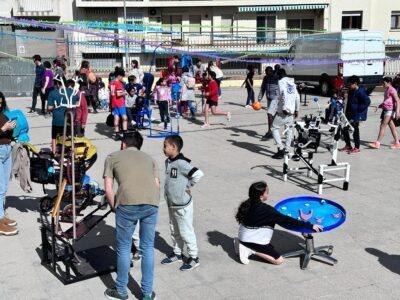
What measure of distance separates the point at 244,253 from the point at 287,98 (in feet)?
15.7

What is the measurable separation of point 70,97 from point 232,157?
143 inches

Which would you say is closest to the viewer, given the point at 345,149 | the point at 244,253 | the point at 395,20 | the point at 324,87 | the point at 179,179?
the point at 179,179

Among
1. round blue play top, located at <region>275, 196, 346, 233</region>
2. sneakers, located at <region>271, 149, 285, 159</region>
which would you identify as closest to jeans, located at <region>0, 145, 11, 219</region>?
round blue play top, located at <region>275, 196, 346, 233</region>

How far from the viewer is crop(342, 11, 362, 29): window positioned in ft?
120

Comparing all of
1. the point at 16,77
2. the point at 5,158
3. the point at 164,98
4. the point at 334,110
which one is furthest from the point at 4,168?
the point at 16,77

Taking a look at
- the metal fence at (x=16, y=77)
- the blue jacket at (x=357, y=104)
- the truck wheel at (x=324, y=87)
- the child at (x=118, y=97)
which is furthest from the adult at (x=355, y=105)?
the metal fence at (x=16, y=77)

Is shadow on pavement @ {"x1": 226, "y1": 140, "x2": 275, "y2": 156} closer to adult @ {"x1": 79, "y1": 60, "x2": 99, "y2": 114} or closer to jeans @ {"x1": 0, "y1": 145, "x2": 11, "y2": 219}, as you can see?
jeans @ {"x1": 0, "y1": 145, "x2": 11, "y2": 219}

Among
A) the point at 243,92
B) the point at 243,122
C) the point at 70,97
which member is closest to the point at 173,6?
the point at 243,92

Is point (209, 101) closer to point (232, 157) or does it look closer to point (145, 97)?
point (145, 97)

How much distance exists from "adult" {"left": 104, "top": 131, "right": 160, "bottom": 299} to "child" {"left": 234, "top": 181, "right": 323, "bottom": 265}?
1.23 metres

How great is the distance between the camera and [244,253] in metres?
5.74

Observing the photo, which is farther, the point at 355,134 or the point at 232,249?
the point at 355,134

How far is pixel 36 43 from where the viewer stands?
28.5 meters

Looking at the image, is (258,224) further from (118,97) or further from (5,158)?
(118,97)
